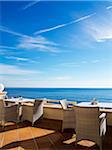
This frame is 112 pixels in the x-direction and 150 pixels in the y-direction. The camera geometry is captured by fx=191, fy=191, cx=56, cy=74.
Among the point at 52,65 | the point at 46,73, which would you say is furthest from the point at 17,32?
the point at 46,73

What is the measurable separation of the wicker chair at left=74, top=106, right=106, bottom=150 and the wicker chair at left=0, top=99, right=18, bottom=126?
1893 millimetres

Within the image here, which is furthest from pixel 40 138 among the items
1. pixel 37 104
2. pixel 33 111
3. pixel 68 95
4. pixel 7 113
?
pixel 68 95

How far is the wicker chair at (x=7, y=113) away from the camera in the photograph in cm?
433

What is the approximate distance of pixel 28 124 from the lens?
4.53 metres

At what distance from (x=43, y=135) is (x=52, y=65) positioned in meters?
13.1

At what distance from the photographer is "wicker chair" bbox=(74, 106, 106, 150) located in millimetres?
2848

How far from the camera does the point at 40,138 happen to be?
353 cm

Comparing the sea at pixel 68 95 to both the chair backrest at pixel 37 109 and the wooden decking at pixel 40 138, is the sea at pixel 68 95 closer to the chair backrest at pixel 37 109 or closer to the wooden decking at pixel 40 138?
the chair backrest at pixel 37 109

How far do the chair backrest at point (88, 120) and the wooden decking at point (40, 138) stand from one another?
1.14 feet

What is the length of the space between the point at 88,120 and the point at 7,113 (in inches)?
84.9

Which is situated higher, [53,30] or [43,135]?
[53,30]

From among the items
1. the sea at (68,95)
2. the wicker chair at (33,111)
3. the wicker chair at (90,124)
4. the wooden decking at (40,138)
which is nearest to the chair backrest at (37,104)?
the wicker chair at (33,111)

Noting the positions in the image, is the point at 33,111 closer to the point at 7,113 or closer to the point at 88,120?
the point at 7,113

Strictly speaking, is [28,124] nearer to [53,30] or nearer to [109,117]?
[109,117]
